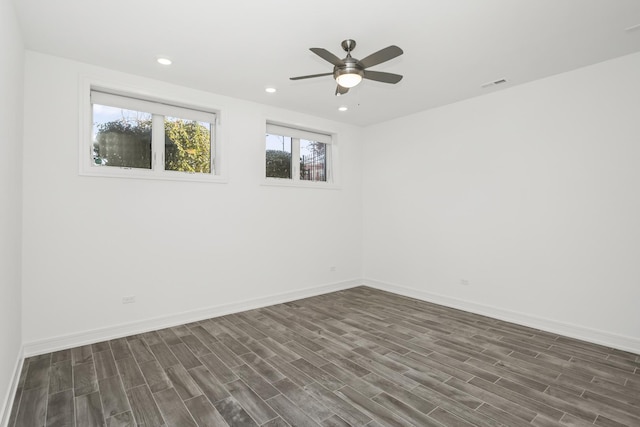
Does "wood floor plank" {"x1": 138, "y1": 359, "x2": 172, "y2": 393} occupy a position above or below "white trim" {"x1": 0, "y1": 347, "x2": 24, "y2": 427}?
below

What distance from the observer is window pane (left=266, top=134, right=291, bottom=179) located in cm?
481

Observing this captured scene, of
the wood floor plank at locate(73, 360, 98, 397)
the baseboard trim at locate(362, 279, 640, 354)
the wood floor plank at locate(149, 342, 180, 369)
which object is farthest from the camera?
the baseboard trim at locate(362, 279, 640, 354)

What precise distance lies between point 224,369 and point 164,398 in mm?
513

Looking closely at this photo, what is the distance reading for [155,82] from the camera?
3635 mm

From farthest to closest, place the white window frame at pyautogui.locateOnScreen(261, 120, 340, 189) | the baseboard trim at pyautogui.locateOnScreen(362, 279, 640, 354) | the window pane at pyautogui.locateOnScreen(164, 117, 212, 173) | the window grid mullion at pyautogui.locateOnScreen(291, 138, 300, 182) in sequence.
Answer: the window grid mullion at pyautogui.locateOnScreen(291, 138, 300, 182) → the white window frame at pyautogui.locateOnScreen(261, 120, 340, 189) → the window pane at pyautogui.locateOnScreen(164, 117, 212, 173) → the baseboard trim at pyautogui.locateOnScreen(362, 279, 640, 354)

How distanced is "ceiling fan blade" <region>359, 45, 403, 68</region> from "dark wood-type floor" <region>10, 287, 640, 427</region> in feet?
8.11

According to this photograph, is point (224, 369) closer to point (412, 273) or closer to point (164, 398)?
point (164, 398)

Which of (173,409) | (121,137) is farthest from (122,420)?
(121,137)

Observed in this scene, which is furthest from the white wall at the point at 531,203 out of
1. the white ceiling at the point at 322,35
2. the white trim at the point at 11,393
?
the white trim at the point at 11,393

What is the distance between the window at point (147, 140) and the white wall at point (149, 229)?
14 cm

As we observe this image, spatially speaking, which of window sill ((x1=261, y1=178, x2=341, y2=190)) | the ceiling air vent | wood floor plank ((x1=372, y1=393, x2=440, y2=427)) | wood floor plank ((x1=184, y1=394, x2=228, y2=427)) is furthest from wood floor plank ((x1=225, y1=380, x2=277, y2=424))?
the ceiling air vent

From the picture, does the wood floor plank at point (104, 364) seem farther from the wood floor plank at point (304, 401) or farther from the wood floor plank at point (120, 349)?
the wood floor plank at point (304, 401)

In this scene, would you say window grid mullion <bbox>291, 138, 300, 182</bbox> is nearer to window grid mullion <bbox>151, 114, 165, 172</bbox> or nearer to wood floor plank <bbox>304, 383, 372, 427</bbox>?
window grid mullion <bbox>151, 114, 165, 172</bbox>

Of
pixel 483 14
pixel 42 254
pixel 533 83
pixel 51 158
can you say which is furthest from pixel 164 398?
pixel 533 83
